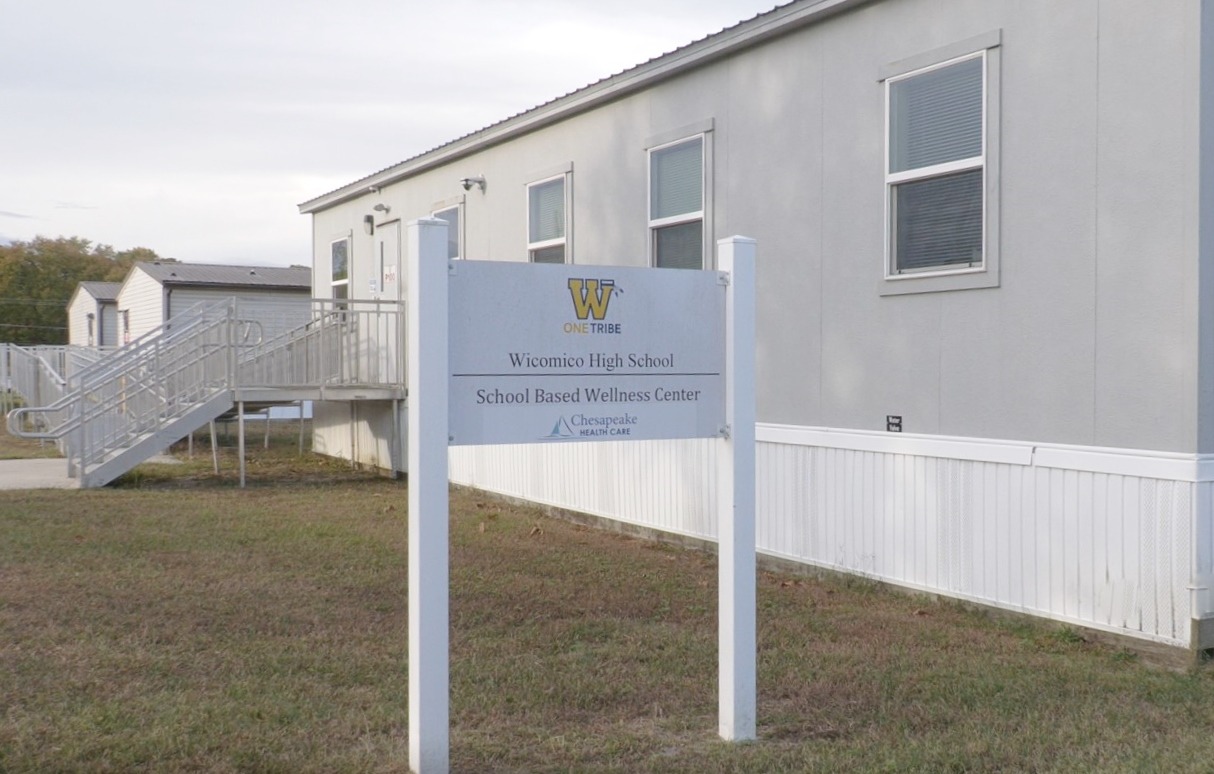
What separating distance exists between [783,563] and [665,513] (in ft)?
5.55

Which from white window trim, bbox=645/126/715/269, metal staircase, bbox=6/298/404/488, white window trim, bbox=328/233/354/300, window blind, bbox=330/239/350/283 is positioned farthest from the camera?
window blind, bbox=330/239/350/283

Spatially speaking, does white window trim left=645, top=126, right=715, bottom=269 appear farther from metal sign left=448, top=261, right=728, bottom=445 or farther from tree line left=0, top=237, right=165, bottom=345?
tree line left=0, top=237, right=165, bottom=345

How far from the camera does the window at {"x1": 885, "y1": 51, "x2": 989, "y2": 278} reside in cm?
744

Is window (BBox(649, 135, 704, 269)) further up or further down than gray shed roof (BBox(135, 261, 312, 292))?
further down

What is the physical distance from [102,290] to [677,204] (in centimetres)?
3168

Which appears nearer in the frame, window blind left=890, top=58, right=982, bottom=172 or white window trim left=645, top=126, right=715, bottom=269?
window blind left=890, top=58, right=982, bottom=172

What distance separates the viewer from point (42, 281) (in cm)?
6438

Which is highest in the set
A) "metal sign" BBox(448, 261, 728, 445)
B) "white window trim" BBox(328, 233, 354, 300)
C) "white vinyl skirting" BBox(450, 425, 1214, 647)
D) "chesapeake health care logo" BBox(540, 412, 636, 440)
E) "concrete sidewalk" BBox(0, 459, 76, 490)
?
"white window trim" BBox(328, 233, 354, 300)

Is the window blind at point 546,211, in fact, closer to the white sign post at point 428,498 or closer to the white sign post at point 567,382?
the white sign post at point 567,382

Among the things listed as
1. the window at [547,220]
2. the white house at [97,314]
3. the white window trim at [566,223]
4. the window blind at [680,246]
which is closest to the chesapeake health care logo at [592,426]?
the window blind at [680,246]

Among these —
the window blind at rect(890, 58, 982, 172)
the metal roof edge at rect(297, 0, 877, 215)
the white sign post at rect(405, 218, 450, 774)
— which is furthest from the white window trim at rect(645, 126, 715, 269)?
the white sign post at rect(405, 218, 450, 774)

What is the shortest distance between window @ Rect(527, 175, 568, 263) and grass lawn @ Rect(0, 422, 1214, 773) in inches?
150

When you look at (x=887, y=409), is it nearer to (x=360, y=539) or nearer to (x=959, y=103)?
(x=959, y=103)

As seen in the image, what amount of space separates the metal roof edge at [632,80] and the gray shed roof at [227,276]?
45.3ft
